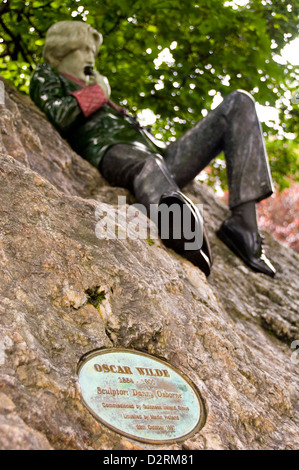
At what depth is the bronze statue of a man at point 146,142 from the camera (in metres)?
3.29

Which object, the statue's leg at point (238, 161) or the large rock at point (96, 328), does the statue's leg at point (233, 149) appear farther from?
the large rock at point (96, 328)

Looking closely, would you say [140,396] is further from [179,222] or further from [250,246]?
[250,246]

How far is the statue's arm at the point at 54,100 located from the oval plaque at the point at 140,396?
2.28 metres

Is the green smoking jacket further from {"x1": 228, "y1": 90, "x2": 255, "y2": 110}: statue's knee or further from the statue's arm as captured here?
{"x1": 228, "y1": 90, "x2": 255, "y2": 110}: statue's knee

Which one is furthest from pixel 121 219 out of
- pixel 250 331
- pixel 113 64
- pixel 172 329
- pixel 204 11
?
pixel 113 64

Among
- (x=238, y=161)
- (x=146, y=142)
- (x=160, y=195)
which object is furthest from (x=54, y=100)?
(x=238, y=161)

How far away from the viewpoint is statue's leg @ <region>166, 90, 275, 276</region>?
332 cm

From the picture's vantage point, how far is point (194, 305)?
2.30m

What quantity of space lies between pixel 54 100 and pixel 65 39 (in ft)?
2.43

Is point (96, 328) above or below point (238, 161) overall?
below

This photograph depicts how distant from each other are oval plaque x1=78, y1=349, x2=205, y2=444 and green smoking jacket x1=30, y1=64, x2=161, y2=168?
2096mm

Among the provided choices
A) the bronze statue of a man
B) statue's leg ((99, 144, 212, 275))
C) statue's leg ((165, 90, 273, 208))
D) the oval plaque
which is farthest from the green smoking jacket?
the oval plaque

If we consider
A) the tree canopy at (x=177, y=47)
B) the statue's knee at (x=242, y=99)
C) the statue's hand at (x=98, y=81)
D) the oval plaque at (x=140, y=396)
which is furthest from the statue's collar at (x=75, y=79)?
the oval plaque at (x=140, y=396)

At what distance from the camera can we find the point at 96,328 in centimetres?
176
